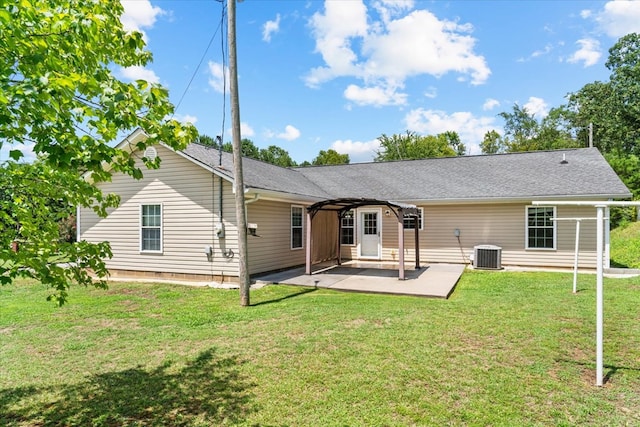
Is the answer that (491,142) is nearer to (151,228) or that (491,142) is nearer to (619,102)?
(619,102)

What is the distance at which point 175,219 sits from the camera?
34.9 ft

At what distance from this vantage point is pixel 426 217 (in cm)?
1362

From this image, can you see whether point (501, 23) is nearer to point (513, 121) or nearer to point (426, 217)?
point (426, 217)

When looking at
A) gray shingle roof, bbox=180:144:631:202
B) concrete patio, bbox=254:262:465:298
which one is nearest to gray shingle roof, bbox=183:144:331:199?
gray shingle roof, bbox=180:144:631:202

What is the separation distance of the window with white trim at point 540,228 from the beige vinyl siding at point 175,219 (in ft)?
31.9

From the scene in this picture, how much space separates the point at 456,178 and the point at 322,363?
11.8 m

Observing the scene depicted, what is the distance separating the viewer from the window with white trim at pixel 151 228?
1092cm

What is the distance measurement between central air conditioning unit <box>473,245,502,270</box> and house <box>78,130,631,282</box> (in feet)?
2.19

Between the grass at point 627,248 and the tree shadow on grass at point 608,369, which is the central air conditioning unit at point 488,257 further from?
the tree shadow on grass at point 608,369

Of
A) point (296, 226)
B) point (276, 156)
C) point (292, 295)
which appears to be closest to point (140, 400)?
point (292, 295)

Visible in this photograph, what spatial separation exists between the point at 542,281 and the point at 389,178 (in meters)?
7.58

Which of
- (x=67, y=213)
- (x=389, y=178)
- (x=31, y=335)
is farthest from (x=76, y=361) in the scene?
(x=389, y=178)

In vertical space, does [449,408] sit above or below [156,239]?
below

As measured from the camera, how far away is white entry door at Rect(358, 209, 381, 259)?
561 inches
